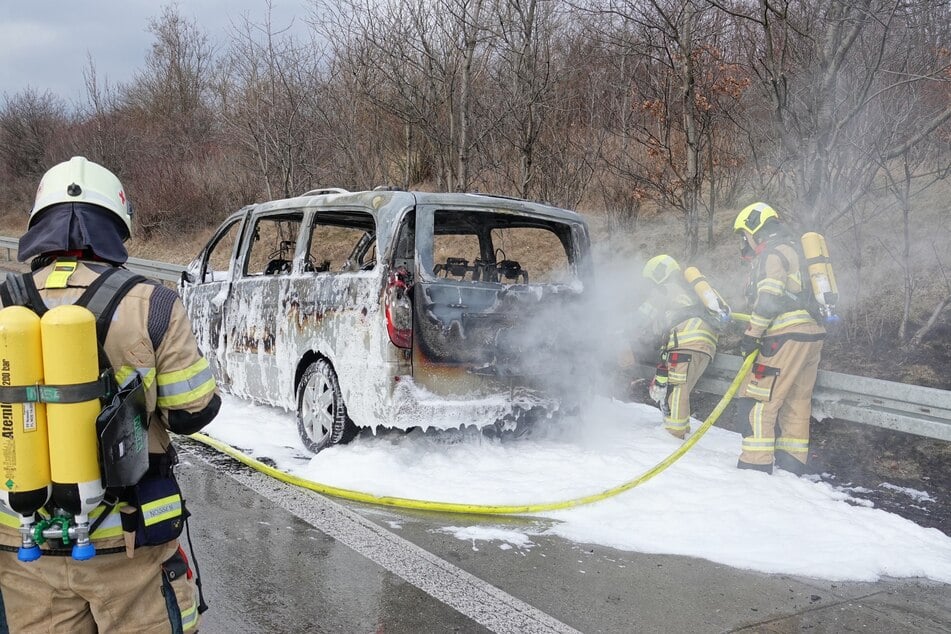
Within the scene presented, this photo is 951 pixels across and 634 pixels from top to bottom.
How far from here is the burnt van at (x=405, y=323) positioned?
5141 millimetres

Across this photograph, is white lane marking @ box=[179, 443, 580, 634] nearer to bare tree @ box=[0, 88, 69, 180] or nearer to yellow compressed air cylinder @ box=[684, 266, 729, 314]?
yellow compressed air cylinder @ box=[684, 266, 729, 314]

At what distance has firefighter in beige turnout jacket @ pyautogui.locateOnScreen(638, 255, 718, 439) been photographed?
257 inches

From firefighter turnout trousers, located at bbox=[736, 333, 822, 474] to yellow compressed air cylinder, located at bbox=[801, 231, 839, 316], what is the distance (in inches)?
10.9

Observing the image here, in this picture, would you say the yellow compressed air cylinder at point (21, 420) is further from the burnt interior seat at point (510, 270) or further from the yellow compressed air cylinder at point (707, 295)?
the yellow compressed air cylinder at point (707, 295)

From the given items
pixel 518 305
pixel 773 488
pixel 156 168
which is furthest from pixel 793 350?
pixel 156 168

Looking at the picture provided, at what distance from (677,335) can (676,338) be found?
3cm

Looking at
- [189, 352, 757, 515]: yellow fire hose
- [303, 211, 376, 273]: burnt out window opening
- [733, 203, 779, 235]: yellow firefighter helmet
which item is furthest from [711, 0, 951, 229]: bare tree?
[303, 211, 376, 273]: burnt out window opening

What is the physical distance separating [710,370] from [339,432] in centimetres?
336

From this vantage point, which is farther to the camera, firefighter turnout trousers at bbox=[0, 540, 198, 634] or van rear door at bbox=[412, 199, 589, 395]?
van rear door at bbox=[412, 199, 589, 395]

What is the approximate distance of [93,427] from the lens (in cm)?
193

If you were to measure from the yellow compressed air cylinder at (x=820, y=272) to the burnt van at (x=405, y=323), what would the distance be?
1.63 metres

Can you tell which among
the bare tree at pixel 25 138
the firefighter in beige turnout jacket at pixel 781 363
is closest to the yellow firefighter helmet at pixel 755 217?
the firefighter in beige turnout jacket at pixel 781 363

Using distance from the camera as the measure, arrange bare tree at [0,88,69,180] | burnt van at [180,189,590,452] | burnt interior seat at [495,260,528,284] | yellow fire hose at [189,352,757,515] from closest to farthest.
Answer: yellow fire hose at [189,352,757,515]
burnt van at [180,189,590,452]
burnt interior seat at [495,260,528,284]
bare tree at [0,88,69,180]

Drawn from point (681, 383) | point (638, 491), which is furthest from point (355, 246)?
point (638, 491)
